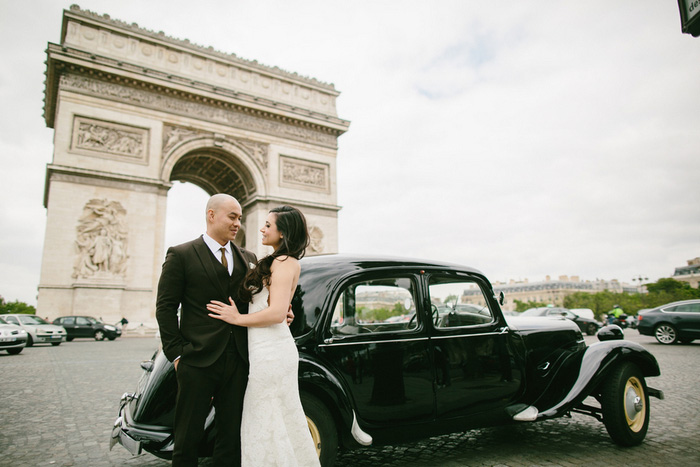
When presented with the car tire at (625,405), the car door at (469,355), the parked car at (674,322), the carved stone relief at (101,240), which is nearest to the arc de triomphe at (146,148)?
the carved stone relief at (101,240)

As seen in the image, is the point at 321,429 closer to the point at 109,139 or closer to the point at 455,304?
the point at 455,304

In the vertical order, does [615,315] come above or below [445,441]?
above

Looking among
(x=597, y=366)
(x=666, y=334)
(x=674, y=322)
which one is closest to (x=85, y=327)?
(x=597, y=366)

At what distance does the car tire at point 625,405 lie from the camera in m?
3.74

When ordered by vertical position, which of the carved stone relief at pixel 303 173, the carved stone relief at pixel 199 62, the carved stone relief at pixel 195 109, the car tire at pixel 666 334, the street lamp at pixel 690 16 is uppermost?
the carved stone relief at pixel 199 62

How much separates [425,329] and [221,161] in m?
25.5

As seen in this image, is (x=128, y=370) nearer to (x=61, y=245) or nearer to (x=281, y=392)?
(x=281, y=392)

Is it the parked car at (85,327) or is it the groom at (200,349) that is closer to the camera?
the groom at (200,349)

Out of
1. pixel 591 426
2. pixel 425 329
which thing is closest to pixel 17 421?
pixel 425 329

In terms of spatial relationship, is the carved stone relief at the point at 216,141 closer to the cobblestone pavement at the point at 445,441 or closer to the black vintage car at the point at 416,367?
the cobblestone pavement at the point at 445,441

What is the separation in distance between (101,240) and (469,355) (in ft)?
68.5

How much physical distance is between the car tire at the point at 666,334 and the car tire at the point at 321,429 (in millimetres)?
14081

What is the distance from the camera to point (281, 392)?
7.54ft

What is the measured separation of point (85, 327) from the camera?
18719 mm
